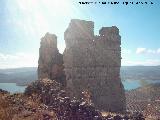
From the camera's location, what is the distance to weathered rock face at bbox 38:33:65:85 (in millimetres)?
31844

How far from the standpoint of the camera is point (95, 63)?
103 feet

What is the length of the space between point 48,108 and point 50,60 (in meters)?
15.2

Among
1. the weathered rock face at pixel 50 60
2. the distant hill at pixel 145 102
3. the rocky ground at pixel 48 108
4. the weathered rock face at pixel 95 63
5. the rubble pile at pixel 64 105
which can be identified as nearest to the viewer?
the rocky ground at pixel 48 108

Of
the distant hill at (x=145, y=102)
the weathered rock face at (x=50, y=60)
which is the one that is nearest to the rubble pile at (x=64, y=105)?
the weathered rock face at (x=50, y=60)

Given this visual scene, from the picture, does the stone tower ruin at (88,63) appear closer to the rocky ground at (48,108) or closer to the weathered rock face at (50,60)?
the weathered rock face at (50,60)

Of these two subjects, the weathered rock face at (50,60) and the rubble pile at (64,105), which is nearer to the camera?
the rubble pile at (64,105)

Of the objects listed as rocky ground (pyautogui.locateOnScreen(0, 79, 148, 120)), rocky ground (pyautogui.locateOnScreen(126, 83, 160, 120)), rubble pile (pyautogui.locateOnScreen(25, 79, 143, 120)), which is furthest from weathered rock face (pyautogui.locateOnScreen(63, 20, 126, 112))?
rocky ground (pyautogui.locateOnScreen(0, 79, 148, 120))

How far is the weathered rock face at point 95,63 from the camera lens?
30375 millimetres

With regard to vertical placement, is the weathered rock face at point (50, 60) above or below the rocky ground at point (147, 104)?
above

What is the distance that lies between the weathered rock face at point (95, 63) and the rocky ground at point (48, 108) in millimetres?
9340

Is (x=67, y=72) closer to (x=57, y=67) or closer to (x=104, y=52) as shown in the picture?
(x=57, y=67)

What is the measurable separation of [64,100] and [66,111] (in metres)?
1.25

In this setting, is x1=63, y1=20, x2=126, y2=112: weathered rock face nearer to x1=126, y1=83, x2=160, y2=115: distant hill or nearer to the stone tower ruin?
the stone tower ruin

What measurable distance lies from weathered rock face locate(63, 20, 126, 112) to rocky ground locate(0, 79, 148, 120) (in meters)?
9.34
